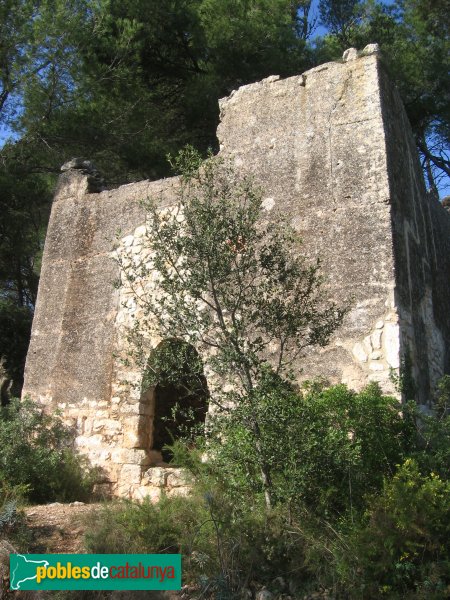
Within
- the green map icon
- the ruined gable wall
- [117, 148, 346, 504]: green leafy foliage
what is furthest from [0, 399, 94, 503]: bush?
the ruined gable wall

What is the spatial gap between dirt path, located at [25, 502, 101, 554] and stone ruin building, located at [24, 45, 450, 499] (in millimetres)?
897

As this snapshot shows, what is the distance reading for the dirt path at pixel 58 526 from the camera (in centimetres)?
496

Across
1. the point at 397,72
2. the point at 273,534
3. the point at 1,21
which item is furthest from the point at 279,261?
the point at 397,72

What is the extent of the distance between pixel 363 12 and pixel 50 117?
25.7 ft

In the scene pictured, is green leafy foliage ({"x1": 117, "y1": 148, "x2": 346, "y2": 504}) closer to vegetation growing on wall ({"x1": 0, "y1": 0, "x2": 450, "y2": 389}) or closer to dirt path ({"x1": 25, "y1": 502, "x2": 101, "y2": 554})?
dirt path ({"x1": 25, "y1": 502, "x2": 101, "y2": 554})

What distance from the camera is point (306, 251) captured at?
242 inches

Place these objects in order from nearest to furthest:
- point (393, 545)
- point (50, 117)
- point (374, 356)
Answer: point (393, 545)
point (374, 356)
point (50, 117)

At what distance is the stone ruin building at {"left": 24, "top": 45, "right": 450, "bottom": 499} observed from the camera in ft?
19.0

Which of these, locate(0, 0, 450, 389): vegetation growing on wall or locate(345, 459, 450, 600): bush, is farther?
locate(0, 0, 450, 389): vegetation growing on wall

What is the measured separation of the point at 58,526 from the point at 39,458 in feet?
4.29

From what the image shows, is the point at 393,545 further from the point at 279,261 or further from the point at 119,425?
the point at 119,425

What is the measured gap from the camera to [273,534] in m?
4.36

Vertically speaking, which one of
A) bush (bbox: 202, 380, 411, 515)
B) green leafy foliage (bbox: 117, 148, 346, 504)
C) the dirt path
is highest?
green leafy foliage (bbox: 117, 148, 346, 504)

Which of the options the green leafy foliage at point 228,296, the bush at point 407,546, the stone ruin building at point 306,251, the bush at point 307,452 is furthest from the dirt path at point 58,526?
the bush at point 407,546
